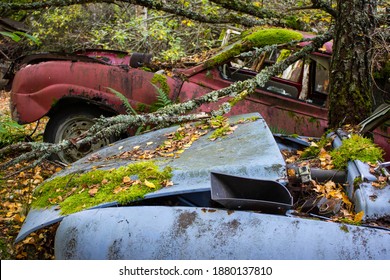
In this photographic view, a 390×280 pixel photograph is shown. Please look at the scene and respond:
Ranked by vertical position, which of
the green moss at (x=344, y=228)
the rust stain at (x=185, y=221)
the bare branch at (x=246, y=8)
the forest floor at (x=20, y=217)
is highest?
the bare branch at (x=246, y=8)

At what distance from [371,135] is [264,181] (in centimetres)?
164

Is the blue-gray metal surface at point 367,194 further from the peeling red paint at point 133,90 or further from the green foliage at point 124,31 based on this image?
the green foliage at point 124,31

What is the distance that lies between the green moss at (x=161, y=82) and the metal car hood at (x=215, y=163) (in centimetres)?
206

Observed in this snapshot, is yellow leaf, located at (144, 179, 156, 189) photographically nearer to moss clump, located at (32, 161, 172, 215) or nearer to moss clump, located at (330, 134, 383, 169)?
moss clump, located at (32, 161, 172, 215)

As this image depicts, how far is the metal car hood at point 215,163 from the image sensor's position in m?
2.83

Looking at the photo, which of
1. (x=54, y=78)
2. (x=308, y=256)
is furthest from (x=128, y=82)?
(x=308, y=256)

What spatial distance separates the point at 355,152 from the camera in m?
3.11

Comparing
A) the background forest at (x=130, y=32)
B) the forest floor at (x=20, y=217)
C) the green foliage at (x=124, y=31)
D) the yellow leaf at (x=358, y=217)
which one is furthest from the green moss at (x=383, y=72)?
the green foliage at (x=124, y=31)

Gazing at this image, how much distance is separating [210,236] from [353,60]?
260 centimetres

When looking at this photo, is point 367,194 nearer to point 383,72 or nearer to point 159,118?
point 159,118

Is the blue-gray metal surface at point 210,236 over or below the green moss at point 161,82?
below

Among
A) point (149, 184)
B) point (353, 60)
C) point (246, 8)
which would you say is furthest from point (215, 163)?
point (246, 8)

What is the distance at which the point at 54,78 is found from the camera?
5941mm
